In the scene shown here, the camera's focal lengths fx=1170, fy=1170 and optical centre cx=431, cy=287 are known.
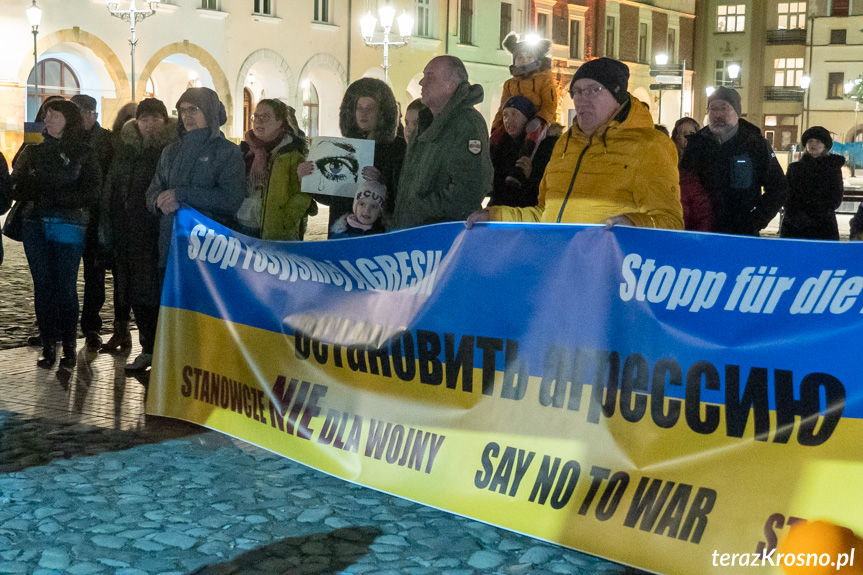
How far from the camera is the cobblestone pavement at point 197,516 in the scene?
424 centimetres

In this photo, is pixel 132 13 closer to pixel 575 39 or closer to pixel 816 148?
pixel 816 148

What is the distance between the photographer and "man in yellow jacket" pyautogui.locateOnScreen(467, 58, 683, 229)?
501cm

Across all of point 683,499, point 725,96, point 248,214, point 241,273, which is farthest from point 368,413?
point 725,96

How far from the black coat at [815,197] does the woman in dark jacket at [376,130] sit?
4.11 metres

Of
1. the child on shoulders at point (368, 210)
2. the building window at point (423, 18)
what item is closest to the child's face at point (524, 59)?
the child on shoulders at point (368, 210)

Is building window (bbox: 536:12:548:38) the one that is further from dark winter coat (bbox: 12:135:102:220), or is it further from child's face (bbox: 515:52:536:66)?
dark winter coat (bbox: 12:135:102:220)

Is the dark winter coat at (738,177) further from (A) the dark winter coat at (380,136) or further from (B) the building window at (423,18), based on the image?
(B) the building window at (423,18)

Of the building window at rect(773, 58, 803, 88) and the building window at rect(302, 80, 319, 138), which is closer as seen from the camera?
the building window at rect(302, 80, 319, 138)

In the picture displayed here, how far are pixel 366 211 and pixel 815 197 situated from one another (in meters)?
4.59

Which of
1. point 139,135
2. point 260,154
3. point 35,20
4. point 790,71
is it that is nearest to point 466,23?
point 35,20

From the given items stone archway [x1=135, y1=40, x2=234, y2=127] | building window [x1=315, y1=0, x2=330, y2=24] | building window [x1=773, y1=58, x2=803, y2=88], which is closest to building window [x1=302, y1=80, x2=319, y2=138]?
building window [x1=315, y1=0, x2=330, y2=24]

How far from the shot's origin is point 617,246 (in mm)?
4395

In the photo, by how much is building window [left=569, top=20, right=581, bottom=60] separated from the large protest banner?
4704cm

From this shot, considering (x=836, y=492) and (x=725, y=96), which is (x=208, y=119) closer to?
(x=725, y=96)
